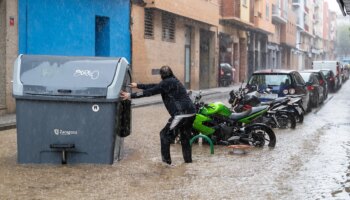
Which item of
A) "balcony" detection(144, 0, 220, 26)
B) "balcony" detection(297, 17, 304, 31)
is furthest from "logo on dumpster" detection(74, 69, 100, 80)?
"balcony" detection(297, 17, 304, 31)

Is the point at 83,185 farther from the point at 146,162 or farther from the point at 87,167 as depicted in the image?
the point at 146,162

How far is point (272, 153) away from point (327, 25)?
135 m

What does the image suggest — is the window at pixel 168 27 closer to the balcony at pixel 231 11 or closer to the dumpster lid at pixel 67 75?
the balcony at pixel 231 11

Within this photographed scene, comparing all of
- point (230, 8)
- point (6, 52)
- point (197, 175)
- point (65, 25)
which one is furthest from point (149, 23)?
point (197, 175)

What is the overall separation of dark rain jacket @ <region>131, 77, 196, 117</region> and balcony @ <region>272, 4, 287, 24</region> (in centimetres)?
5427

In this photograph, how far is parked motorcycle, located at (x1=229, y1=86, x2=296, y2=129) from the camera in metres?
13.5

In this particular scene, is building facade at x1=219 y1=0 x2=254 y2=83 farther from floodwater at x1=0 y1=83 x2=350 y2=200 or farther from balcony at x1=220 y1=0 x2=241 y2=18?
floodwater at x1=0 y1=83 x2=350 y2=200

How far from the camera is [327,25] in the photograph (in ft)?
455

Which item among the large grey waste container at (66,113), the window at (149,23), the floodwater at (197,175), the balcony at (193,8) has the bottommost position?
the floodwater at (197,175)

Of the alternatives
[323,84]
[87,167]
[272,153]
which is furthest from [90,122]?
[323,84]

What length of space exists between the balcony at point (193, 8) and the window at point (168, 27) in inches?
29.3

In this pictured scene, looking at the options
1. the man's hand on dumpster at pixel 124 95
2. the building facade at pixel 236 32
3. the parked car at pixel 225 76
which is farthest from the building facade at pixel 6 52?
the building facade at pixel 236 32

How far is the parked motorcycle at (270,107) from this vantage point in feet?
44.2

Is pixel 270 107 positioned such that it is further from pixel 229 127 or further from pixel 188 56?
pixel 188 56
